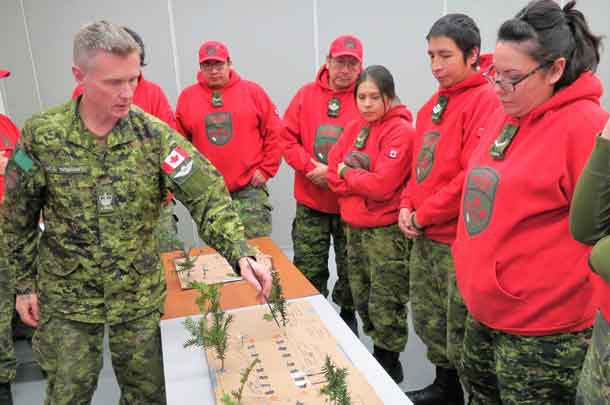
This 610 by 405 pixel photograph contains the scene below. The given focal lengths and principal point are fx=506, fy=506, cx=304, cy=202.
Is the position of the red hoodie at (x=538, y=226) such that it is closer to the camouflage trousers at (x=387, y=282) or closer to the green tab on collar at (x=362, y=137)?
the camouflage trousers at (x=387, y=282)

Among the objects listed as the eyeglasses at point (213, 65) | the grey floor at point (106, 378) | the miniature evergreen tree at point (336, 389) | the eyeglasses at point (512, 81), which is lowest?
the grey floor at point (106, 378)

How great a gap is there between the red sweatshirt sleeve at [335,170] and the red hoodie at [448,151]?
504 millimetres

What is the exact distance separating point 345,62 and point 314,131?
1.56 ft

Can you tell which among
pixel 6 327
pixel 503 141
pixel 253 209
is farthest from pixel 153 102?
pixel 503 141

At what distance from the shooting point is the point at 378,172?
2.58 metres

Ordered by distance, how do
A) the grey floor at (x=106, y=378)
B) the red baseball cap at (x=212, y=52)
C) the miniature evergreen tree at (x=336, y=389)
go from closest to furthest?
1. the miniature evergreen tree at (x=336, y=389)
2. the grey floor at (x=106, y=378)
3. the red baseball cap at (x=212, y=52)

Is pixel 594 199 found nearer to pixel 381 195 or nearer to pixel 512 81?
pixel 512 81

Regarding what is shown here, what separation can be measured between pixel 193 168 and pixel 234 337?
593mm

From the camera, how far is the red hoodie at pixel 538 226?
1455mm

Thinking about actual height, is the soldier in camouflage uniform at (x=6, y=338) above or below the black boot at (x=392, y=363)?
above

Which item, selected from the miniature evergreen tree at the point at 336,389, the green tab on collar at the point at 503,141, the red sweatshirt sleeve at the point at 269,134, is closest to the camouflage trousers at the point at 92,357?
the miniature evergreen tree at the point at 336,389

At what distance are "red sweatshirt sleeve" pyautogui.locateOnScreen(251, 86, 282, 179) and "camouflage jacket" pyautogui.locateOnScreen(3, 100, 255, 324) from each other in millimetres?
1872

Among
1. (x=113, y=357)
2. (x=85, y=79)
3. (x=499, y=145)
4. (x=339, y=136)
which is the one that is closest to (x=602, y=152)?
(x=499, y=145)

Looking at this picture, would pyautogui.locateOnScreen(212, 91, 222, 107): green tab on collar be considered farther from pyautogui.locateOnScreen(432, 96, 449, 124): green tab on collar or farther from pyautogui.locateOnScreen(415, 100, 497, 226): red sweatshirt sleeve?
pyautogui.locateOnScreen(415, 100, 497, 226): red sweatshirt sleeve
